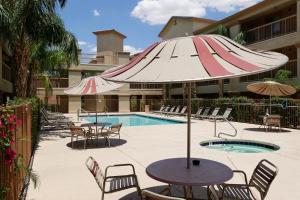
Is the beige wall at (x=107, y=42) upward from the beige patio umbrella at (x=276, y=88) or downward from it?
upward

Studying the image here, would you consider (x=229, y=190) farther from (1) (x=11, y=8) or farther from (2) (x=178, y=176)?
(1) (x=11, y=8)

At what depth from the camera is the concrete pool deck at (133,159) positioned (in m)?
5.85

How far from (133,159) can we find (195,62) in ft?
18.9

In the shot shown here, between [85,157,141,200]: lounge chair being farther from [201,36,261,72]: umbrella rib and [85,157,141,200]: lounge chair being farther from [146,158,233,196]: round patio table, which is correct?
[201,36,261,72]: umbrella rib

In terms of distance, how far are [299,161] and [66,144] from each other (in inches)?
322

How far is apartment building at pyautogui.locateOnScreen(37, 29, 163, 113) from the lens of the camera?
36875 mm

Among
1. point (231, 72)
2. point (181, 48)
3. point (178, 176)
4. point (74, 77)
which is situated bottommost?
point (178, 176)

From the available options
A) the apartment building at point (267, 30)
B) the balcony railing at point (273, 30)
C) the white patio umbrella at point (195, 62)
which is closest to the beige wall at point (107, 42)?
the apartment building at point (267, 30)

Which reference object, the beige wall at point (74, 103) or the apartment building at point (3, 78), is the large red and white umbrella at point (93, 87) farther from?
the beige wall at point (74, 103)

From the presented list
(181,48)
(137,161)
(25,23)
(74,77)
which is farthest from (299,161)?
(74,77)

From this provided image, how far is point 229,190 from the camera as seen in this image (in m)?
4.53

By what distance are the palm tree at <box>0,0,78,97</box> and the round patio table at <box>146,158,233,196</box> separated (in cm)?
1033

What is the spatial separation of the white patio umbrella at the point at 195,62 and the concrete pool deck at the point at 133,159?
2776 mm

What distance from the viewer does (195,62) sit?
3.54 m
